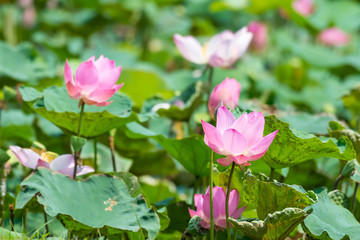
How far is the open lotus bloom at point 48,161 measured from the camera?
41.1 inches

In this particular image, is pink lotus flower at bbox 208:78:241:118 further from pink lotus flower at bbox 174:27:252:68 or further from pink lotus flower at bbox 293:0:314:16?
pink lotus flower at bbox 293:0:314:16

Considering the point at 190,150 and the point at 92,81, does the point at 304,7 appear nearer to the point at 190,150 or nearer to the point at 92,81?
the point at 190,150

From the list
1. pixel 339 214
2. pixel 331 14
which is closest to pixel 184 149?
pixel 339 214

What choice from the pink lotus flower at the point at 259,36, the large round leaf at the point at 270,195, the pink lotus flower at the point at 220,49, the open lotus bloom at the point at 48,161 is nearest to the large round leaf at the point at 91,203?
the open lotus bloom at the point at 48,161

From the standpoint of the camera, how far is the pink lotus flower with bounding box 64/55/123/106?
1.05m

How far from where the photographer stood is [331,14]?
3.47 m

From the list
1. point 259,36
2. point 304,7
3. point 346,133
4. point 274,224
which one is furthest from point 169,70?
point 274,224

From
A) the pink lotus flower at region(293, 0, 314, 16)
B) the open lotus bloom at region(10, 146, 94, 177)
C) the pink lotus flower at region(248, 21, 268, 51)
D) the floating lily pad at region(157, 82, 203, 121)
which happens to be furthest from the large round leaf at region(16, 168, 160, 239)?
the pink lotus flower at region(293, 0, 314, 16)

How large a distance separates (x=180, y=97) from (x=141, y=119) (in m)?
Answer: 0.31

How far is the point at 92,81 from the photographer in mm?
1059

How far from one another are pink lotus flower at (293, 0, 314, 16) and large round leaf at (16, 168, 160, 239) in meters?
2.12

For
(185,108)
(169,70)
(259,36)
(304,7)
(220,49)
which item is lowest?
(169,70)

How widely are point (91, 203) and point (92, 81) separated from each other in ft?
0.73

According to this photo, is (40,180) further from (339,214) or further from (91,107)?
(339,214)
